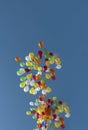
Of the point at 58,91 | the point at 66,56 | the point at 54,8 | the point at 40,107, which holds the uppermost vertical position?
the point at 54,8

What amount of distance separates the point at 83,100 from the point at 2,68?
49 centimetres

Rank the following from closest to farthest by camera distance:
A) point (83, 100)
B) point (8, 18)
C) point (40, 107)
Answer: point (40, 107) → point (83, 100) → point (8, 18)

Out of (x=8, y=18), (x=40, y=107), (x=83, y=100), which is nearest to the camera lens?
(x=40, y=107)

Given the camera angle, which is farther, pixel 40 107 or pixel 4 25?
pixel 4 25

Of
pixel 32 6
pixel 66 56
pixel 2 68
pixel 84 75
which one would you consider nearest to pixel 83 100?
pixel 84 75

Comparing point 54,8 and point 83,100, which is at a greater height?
point 54,8

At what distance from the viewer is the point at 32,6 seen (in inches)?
58.7

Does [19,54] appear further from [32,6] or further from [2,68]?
[32,6]

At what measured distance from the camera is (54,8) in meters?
1.46

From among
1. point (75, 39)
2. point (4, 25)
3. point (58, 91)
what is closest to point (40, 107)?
point (58, 91)

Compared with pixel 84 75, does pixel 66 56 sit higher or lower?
higher

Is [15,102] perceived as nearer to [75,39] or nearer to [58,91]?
[58,91]

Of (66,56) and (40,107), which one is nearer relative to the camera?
(40,107)

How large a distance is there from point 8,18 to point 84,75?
1.79ft
